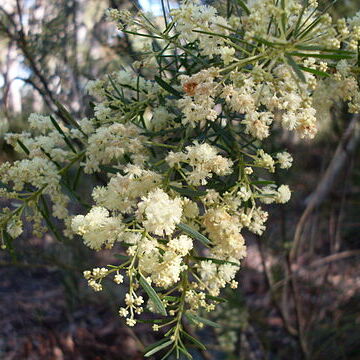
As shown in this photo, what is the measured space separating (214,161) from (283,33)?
236 millimetres

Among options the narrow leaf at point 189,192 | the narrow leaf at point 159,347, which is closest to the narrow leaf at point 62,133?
the narrow leaf at point 189,192

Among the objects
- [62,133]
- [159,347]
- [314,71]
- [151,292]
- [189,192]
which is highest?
[62,133]

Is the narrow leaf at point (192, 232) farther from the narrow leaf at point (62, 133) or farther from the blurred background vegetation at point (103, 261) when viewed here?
the blurred background vegetation at point (103, 261)

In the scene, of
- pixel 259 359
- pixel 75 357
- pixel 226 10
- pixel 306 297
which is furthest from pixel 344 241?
pixel 226 10

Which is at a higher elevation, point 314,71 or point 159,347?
point 314,71

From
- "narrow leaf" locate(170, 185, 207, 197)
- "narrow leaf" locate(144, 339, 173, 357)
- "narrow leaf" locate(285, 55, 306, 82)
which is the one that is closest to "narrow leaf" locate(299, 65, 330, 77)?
"narrow leaf" locate(285, 55, 306, 82)

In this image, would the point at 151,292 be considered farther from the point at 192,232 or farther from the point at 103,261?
the point at 103,261

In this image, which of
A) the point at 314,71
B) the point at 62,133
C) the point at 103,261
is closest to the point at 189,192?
the point at 314,71

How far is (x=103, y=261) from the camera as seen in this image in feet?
8.80

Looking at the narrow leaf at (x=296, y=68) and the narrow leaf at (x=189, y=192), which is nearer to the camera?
the narrow leaf at (x=296, y=68)

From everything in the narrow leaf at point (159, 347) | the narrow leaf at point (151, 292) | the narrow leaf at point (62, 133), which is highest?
the narrow leaf at point (62, 133)

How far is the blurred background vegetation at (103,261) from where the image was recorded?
190 cm

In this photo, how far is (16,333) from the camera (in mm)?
2988

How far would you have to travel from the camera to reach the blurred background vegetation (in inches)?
74.9
